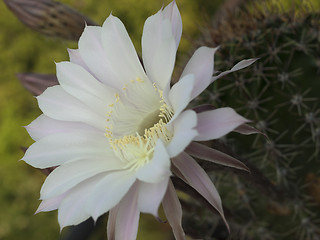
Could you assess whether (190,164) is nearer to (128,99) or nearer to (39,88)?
(128,99)

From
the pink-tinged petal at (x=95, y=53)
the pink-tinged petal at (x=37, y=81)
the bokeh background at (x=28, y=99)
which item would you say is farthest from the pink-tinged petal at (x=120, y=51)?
the bokeh background at (x=28, y=99)

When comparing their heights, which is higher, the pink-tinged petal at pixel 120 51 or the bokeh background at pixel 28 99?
the pink-tinged petal at pixel 120 51

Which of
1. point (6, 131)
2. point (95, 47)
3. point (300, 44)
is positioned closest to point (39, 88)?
point (95, 47)

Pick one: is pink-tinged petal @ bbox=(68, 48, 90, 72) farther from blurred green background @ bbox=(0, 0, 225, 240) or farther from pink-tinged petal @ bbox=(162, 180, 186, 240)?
blurred green background @ bbox=(0, 0, 225, 240)

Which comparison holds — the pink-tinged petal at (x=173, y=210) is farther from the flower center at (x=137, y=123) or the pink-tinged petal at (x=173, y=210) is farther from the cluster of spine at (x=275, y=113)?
the cluster of spine at (x=275, y=113)

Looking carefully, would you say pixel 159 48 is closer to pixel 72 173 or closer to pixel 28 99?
pixel 72 173

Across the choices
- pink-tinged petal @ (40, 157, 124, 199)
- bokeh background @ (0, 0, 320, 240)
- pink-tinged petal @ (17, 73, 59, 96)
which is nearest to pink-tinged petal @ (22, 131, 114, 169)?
pink-tinged petal @ (40, 157, 124, 199)

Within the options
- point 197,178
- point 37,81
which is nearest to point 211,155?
point 197,178
